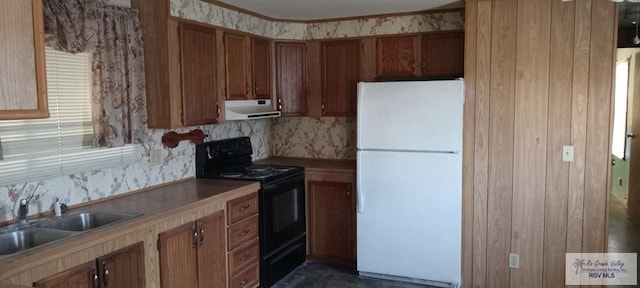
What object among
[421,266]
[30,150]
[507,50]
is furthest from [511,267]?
[30,150]

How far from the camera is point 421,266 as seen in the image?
146 inches

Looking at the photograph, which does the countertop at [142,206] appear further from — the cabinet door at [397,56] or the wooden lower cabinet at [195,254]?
the cabinet door at [397,56]

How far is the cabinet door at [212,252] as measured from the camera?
2.95 metres

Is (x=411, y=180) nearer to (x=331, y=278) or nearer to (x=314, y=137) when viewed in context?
(x=331, y=278)

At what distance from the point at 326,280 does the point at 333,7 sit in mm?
2322

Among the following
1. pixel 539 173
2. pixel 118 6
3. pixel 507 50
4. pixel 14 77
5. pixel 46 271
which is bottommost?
pixel 46 271

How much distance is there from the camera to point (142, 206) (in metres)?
2.78

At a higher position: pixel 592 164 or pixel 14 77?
pixel 14 77

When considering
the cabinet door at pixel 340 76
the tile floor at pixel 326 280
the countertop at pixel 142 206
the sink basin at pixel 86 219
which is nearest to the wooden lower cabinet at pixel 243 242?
the countertop at pixel 142 206

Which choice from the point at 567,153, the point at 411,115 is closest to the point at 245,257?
the point at 411,115

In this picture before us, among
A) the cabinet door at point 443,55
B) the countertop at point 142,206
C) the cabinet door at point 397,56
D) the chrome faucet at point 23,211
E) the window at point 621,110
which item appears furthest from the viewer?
the window at point 621,110

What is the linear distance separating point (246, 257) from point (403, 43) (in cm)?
230

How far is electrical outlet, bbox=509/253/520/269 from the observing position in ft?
11.6

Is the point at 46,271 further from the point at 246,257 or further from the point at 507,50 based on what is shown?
the point at 507,50
